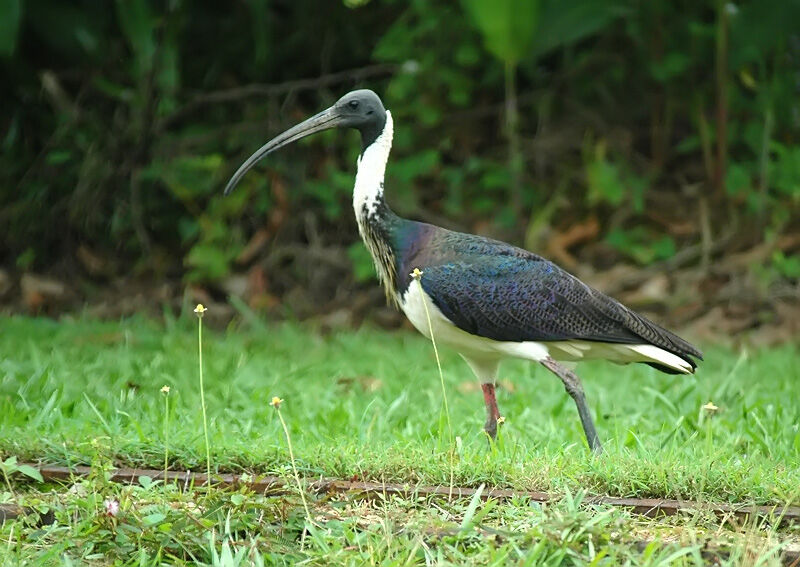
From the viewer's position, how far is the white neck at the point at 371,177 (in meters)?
5.74

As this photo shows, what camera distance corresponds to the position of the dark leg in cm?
542

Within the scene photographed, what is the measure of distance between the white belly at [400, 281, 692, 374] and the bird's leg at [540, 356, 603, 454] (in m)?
0.08

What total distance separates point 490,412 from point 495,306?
0.46 m

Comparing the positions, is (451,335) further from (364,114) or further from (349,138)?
(349,138)

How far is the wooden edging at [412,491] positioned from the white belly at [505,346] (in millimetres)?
1228

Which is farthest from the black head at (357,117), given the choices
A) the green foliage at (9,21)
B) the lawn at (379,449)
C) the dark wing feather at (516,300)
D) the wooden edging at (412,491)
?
the green foliage at (9,21)

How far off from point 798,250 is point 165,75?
481 cm

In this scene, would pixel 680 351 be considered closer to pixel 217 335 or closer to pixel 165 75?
pixel 217 335

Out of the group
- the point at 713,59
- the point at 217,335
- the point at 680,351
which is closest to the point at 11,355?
the point at 217,335

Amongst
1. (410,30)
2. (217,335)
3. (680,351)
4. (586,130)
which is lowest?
(217,335)

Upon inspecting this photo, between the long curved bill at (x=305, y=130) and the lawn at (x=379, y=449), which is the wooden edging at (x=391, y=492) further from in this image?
the long curved bill at (x=305, y=130)

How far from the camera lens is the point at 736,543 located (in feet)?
12.1

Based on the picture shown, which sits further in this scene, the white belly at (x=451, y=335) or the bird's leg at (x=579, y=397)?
the white belly at (x=451, y=335)

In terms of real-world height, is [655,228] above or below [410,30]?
below
